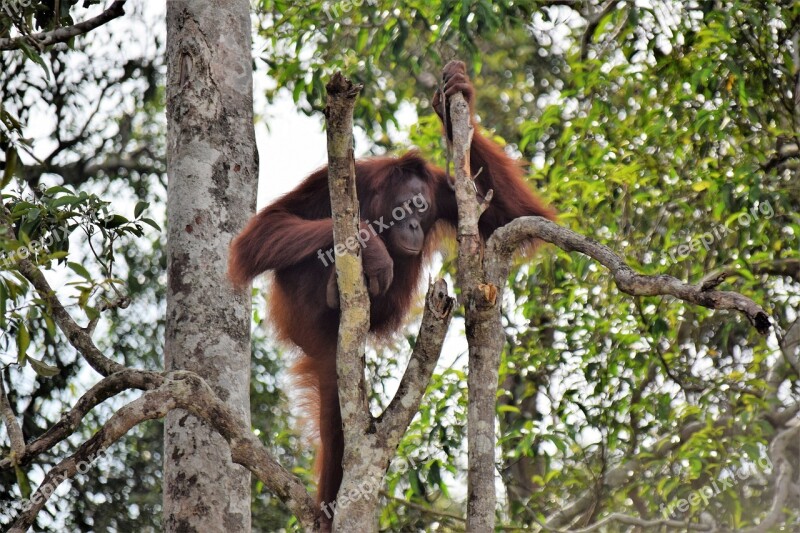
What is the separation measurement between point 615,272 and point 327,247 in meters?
1.40

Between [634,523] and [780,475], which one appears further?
[780,475]

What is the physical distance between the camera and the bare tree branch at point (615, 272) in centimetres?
240

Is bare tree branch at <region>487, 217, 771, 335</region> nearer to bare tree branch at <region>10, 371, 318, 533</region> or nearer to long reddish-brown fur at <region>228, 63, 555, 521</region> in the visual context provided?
long reddish-brown fur at <region>228, 63, 555, 521</region>

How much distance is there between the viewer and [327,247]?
387cm

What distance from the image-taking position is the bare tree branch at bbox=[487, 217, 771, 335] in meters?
2.40

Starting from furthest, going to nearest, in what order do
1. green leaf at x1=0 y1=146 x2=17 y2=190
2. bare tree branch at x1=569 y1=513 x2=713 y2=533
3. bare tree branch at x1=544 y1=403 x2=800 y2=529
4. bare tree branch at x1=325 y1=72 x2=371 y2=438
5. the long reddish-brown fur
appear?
bare tree branch at x1=544 y1=403 x2=800 y2=529
bare tree branch at x1=569 y1=513 x2=713 y2=533
the long reddish-brown fur
bare tree branch at x1=325 y1=72 x2=371 y2=438
green leaf at x1=0 y1=146 x2=17 y2=190

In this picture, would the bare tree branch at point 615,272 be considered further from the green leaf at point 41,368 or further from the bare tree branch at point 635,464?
the bare tree branch at point 635,464

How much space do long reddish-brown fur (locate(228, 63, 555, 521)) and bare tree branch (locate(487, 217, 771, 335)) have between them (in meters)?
A: 0.59

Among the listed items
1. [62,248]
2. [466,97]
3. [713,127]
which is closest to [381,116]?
[713,127]

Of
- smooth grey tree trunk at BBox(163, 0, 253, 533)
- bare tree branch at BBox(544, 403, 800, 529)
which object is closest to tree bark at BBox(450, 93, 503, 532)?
smooth grey tree trunk at BBox(163, 0, 253, 533)

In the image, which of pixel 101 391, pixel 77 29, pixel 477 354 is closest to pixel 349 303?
pixel 477 354

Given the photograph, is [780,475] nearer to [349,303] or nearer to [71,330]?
[349,303]

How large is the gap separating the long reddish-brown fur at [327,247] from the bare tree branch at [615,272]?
59 centimetres

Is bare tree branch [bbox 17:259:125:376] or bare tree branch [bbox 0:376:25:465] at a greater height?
bare tree branch [bbox 17:259:125:376]
